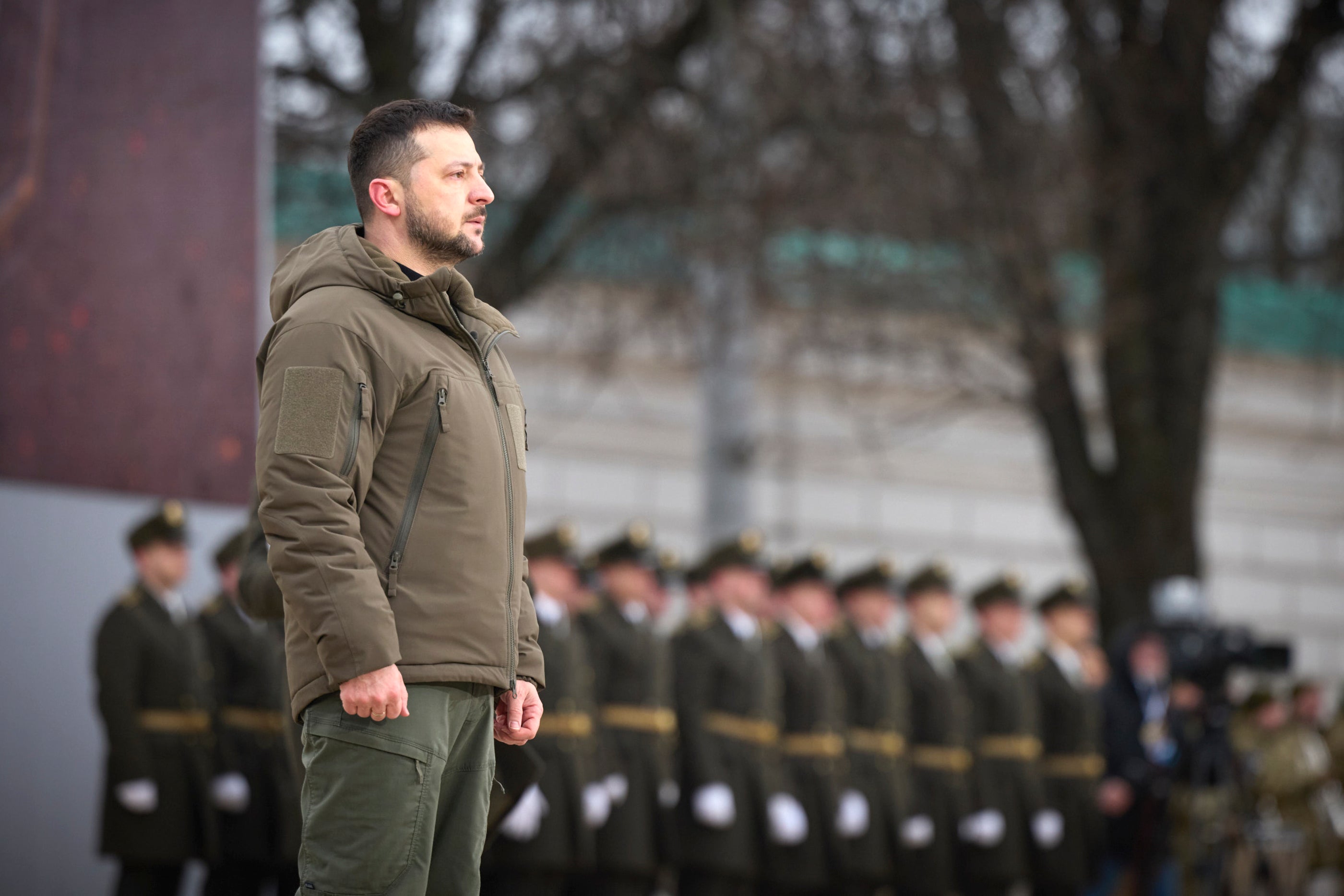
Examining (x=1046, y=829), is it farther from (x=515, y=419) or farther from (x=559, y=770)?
(x=515, y=419)

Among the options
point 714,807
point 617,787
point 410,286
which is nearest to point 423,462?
point 410,286

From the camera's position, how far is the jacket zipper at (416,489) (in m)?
2.68

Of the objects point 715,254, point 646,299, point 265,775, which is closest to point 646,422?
point 646,299

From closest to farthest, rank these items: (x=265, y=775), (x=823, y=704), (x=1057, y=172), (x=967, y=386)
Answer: (x=265, y=775)
(x=823, y=704)
(x=1057, y=172)
(x=967, y=386)

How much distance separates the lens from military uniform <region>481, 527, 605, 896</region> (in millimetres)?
6469

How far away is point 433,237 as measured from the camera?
2.85m

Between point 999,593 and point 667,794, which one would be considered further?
point 999,593

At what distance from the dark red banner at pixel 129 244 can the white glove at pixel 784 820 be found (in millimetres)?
2526

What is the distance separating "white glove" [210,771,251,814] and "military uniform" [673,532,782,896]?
1819 millimetres

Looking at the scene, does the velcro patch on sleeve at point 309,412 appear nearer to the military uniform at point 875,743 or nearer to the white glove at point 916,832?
the military uniform at point 875,743

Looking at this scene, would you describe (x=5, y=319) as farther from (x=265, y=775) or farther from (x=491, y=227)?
(x=491, y=227)

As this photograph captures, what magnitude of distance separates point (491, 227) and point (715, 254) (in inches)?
48.1

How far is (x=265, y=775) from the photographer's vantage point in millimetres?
6535

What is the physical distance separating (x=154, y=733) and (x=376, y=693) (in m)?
3.95
